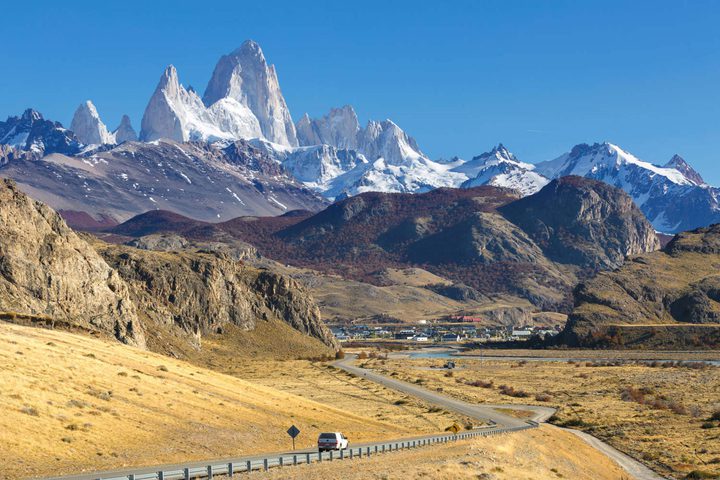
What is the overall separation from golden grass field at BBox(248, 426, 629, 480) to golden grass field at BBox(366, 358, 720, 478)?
589cm

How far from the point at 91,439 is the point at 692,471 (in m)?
43.3

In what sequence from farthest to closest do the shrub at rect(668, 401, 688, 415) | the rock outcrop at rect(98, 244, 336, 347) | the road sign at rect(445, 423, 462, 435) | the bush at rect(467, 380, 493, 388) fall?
the rock outcrop at rect(98, 244, 336, 347)
the bush at rect(467, 380, 493, 388)
the shrub at rect(668, 401, 688, 415)
the road sign at rect(445, 423, 462, 435)

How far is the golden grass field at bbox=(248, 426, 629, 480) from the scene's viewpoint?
48.8 meters

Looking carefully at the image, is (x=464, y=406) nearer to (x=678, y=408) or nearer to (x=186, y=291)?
(x=678, y=408)

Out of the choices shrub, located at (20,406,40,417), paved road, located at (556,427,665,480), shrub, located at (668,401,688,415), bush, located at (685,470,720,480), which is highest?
shrub, located at (20,406,40,417)

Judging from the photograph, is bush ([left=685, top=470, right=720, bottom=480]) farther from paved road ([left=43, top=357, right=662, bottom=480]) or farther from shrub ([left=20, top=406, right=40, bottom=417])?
shrub ([left=20, top=406, right=40, bottom=417])

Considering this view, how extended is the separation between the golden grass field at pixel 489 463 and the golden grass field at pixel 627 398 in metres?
5.89

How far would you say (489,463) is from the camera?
5853cm

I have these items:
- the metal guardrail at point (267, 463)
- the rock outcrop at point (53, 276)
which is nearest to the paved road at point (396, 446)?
the metal guardrail at point (267, 463)

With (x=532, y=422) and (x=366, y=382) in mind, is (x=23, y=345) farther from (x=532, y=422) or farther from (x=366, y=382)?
(x=366, y=382)

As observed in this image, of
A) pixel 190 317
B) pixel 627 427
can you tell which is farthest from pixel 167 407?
pixel 190 317

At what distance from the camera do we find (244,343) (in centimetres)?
17850

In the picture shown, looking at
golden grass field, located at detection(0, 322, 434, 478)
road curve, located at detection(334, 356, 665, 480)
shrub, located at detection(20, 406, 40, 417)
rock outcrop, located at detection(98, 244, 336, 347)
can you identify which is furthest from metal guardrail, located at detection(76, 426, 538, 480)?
rock outcrop, located at detection(98, 244, 336, 347)

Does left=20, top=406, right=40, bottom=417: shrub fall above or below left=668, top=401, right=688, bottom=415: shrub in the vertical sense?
above
